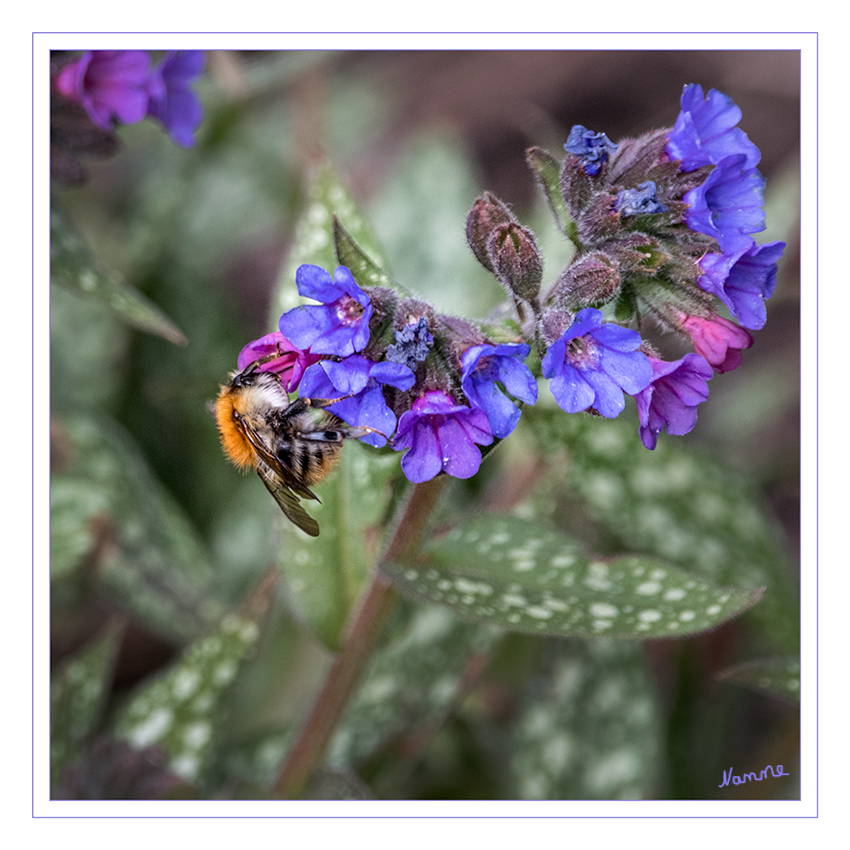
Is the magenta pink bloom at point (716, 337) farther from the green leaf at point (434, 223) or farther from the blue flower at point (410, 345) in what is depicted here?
the green leaf at point (434, 223)

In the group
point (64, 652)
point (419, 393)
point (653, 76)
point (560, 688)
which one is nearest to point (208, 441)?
point (64, 652)

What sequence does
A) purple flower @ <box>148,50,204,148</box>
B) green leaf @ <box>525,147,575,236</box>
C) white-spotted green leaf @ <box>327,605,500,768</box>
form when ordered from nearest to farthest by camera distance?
green leaf @ <box>525,147,575,236</box>, purple flower @ <box>148,50,204,148</box>, white-spotted green leaf @ <box>327,605,500,768</box>

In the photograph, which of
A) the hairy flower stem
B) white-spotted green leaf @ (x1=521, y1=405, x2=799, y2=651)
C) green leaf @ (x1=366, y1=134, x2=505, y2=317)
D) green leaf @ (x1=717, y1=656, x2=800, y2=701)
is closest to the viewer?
the hairy flower stem

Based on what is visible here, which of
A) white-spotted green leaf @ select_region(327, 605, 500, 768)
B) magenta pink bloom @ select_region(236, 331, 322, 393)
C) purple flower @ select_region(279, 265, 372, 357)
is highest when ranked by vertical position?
purple flower @ select_region(279, 265, 372, 357)

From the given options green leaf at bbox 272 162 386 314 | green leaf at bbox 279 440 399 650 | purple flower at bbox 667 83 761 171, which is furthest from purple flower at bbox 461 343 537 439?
green leaf at bbox 272 162 386 314

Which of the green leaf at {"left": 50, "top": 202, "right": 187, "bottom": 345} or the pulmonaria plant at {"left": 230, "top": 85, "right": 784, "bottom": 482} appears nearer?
the pulmonaria plant at {"left": 230, "top": 85, "right": 784, "bottom": 482}
